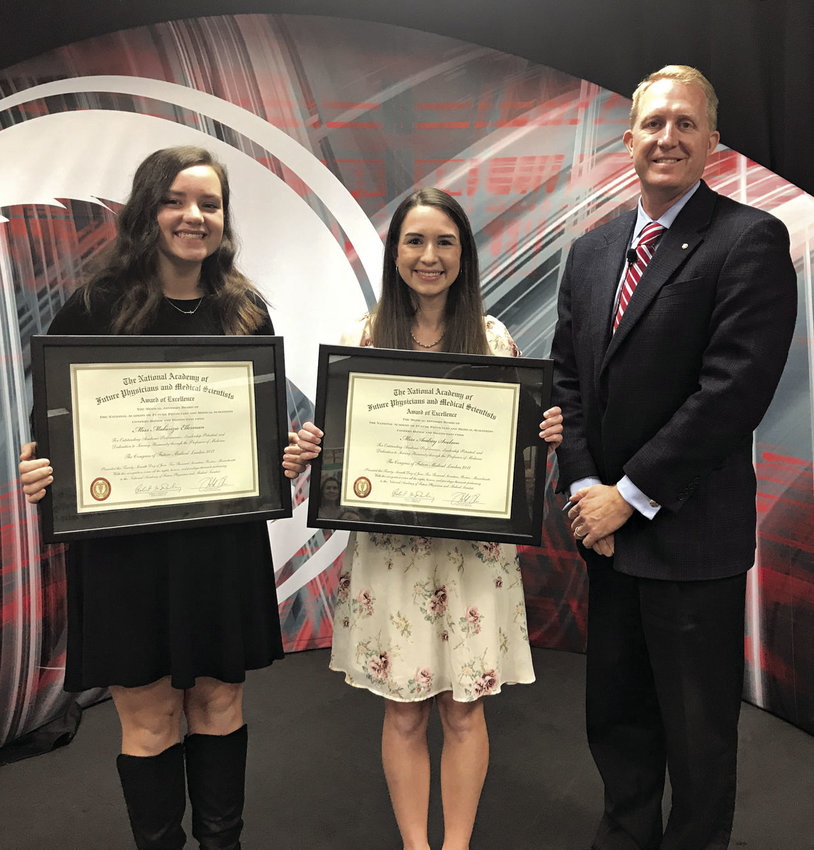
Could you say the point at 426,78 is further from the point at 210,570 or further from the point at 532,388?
the point at 210,570

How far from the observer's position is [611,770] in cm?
205

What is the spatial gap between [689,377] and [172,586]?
130 centimetres

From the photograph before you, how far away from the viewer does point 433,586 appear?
1890 millimetres

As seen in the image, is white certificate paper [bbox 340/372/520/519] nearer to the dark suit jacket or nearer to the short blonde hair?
the dark suit jacket

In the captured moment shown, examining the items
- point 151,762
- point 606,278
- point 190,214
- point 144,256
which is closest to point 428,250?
point 606,278

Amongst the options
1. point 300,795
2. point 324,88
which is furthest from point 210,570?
point 324,88

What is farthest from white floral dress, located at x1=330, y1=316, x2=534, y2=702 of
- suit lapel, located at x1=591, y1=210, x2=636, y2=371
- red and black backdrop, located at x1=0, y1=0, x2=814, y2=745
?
red and black backdrop, located at x1=0, y1=0, x2=814, y2=745

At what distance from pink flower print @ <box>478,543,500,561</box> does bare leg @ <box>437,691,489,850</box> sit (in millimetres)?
389

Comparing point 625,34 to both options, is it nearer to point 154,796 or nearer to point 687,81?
point 687,81

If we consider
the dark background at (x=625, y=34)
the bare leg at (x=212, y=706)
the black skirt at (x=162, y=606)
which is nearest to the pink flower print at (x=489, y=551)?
the black skirt at (x=162, y=606)

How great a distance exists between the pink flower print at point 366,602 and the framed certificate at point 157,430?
298 mm

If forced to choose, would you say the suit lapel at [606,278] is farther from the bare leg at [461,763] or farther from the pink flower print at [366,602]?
the bare leg at [461,763]

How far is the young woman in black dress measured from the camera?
1.74 meters

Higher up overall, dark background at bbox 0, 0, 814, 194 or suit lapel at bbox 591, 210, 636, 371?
dark background at bbox 0, 0, 814, 194
